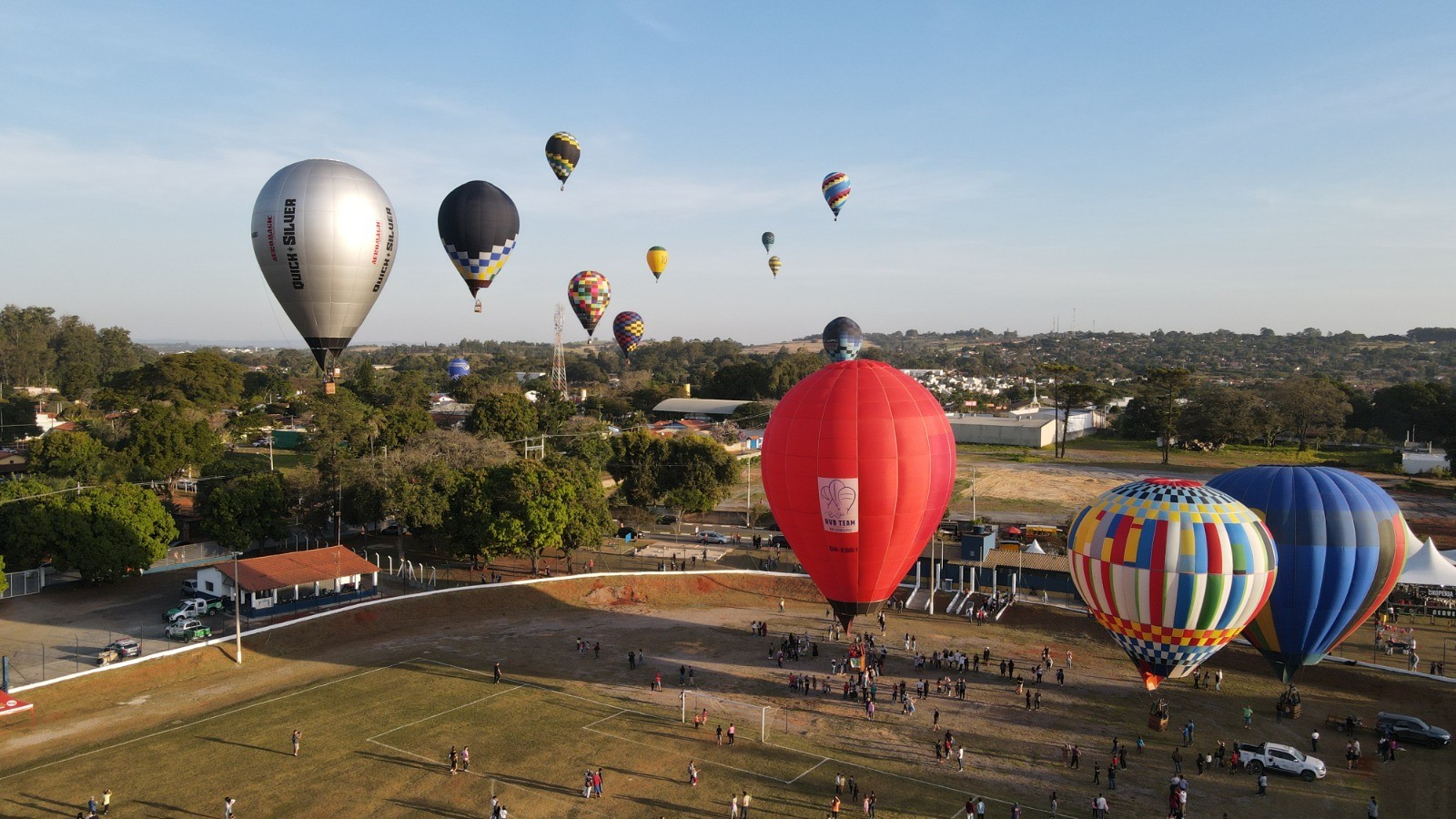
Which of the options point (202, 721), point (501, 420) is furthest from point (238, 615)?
point (501, 420)

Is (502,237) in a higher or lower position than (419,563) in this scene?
higher

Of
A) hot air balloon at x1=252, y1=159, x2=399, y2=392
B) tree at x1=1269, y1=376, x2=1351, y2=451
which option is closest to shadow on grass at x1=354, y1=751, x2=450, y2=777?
hot air balloon at x1=252, y1=159, x2=399, y2=392

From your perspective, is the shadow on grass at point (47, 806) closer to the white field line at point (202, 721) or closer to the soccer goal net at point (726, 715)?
the white field line at point (202, 721)

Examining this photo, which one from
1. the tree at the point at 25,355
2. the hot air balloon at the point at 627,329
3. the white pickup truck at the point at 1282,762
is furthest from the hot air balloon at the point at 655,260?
the tree at the point at 25,355

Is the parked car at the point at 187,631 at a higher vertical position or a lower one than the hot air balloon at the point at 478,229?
lower

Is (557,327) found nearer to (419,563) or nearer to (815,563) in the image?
(419,563)

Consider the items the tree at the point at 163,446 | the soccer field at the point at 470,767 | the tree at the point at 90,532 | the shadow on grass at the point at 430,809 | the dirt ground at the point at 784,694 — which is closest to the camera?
the shadow on grass at the point at 430,809

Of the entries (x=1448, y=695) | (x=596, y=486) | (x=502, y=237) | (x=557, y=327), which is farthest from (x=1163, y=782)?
(x=557, y=327)
